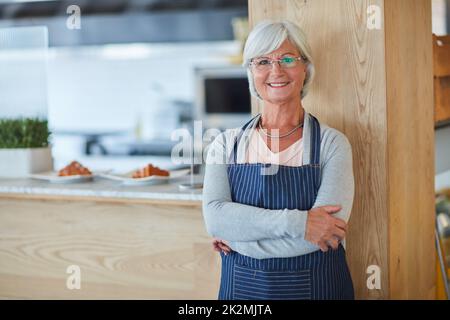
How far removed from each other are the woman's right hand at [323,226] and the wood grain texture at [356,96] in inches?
16.5

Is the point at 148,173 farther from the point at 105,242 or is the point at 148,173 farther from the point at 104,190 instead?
the point at 105,242

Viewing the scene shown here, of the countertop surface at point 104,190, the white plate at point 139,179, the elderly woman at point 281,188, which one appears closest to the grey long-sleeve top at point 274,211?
the elderly woman at point 281,188

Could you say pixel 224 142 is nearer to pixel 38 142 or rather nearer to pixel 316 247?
pixel 316 247

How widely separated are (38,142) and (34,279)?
727mm

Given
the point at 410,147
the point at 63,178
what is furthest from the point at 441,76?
the point at 63,178

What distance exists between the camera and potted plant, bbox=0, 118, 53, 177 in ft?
13.0

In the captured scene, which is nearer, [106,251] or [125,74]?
[106,251]

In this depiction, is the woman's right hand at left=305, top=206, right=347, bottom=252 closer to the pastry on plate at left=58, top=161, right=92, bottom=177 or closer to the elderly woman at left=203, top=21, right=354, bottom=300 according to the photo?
the elderly woman at left=203, top=21, right=354, bottom=300

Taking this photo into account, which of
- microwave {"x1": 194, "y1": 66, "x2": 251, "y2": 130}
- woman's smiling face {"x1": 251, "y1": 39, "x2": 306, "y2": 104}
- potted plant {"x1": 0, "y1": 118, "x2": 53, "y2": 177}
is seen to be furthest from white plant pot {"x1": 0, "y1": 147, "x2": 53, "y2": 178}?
microwave {"x1": 194, "y1": 66, "x2": 251, "y2": 130}

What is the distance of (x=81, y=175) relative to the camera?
12.3 feet

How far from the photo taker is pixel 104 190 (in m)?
3.48

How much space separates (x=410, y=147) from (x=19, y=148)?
1.99 metres
